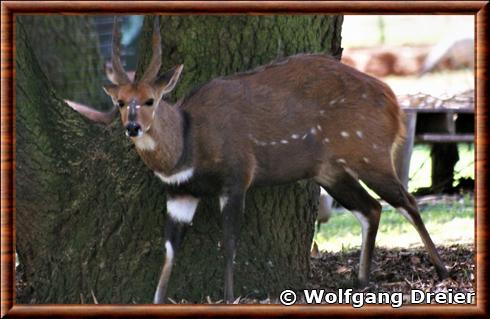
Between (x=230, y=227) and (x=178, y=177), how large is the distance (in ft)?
1.28

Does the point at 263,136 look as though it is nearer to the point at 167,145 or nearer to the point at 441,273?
the point at 167,145

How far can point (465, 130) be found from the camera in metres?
10.0

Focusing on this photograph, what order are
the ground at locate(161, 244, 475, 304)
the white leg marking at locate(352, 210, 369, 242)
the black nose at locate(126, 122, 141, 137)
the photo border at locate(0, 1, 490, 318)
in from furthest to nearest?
the white leg marking at locate(352, 210, 369, 242)
the ground at locate(161, 244, 475, 304)
the black nose at locate(126, 122, 141, 137)
the photo border at locate(0, 1, 490, 318)

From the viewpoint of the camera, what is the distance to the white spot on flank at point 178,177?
5.82 meters

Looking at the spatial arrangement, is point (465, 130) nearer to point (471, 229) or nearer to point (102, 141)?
point (471, 229)

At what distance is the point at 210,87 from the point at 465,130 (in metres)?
4.59

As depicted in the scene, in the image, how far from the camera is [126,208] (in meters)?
6.19

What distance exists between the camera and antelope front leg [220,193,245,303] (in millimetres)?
5844

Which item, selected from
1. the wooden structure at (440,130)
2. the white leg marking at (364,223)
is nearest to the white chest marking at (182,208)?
the white leg marking at (364,223)

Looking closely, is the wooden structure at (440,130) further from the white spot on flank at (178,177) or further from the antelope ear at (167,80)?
the antelope ear at (167,80)

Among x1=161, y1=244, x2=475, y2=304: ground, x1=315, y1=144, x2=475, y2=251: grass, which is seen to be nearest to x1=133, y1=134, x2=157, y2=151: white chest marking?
x1=161, y1=244, x2=475, y2=304: ground

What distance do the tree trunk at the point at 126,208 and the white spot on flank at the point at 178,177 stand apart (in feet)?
1.14

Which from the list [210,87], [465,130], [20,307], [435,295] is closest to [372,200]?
[435,295]

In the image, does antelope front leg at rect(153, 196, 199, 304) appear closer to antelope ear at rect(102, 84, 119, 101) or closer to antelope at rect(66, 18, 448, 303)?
antelope at rect(66, 18, 448, 303)
